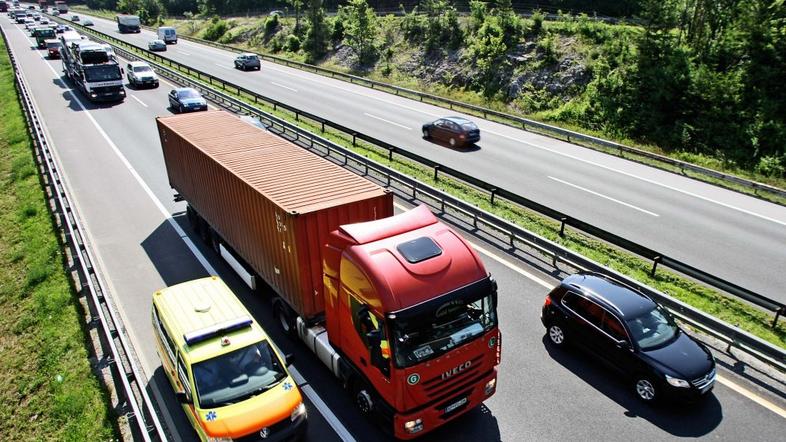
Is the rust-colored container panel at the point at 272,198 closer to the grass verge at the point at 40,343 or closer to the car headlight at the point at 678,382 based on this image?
the grass verge at the point at 40,343

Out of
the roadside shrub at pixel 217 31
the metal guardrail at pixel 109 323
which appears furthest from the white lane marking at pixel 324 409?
the roadside shrub at pixel 217 31

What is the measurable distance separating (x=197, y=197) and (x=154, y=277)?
278 centimetres

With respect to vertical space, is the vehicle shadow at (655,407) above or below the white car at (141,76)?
below

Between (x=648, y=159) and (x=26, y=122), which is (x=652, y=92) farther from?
(x=26, y=122)

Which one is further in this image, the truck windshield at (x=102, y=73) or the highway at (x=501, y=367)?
the truck windshield at (x=102, y=73)

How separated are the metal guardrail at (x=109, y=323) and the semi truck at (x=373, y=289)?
3.06 meters

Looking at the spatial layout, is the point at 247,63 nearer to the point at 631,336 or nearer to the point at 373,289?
the point at 373,289

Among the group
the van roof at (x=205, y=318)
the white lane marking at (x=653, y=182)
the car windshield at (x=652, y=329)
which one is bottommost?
the white lane marking at (x=653, y=182)

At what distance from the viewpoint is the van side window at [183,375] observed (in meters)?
8.14

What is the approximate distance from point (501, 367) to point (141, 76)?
Answer: 3665 centimetres

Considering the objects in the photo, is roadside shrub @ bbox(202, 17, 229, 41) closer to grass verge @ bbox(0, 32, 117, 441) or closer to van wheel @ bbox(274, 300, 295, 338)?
grass verge @ bbox(0, 32, 117, 441)

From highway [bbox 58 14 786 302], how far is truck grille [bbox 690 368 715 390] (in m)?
6.02

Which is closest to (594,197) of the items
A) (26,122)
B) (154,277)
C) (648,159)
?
(648,159)

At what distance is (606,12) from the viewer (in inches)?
1758
